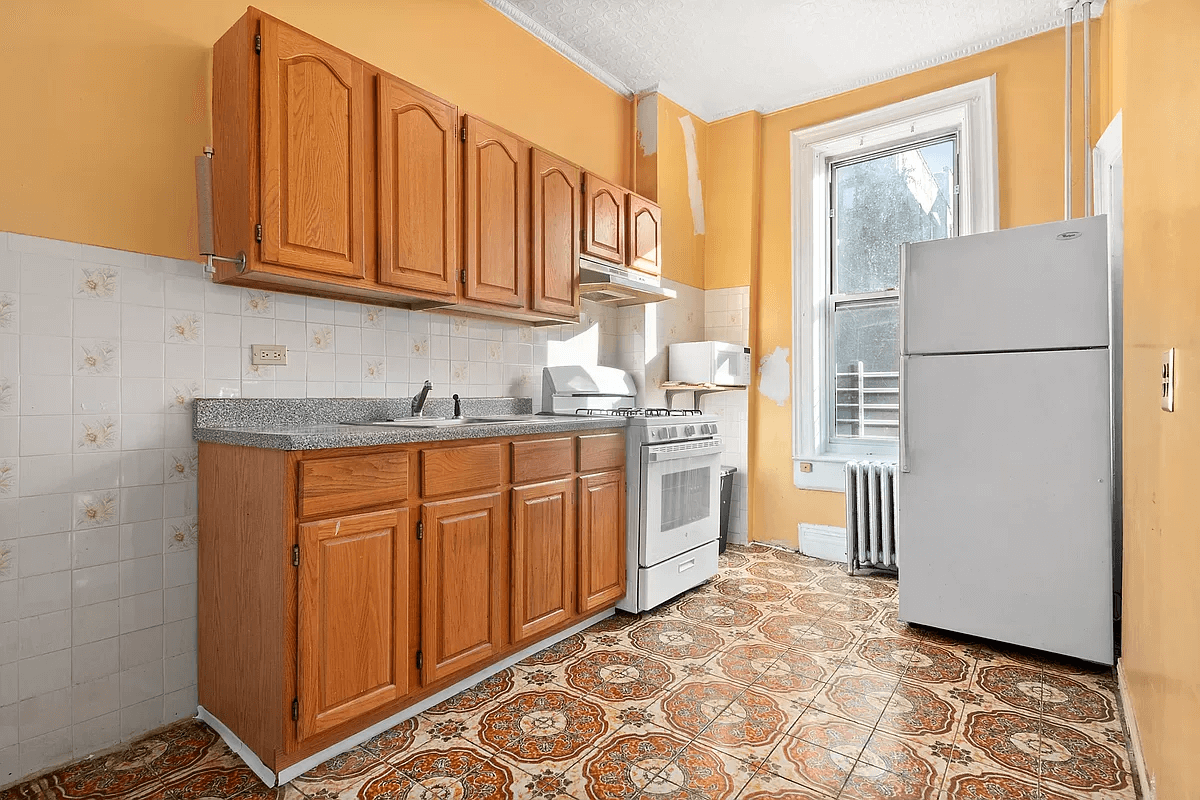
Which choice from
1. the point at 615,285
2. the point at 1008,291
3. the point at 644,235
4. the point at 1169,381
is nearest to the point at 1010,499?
the point at 1008,291

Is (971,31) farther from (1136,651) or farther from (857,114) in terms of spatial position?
(1136,651)

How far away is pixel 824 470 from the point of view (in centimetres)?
414

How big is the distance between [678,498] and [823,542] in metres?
1.49

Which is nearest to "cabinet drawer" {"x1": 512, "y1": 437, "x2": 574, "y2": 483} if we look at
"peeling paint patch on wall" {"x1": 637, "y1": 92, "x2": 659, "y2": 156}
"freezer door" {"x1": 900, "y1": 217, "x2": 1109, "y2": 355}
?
"freezer door" {"x1": 900, "y1": 217, "x2": 1109, "y2": 355}

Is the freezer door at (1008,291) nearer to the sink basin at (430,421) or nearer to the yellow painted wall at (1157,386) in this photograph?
the yellow painted wall at (1157,386)

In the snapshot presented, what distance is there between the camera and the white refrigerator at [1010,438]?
8.02 ft

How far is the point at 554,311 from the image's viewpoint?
3.08m

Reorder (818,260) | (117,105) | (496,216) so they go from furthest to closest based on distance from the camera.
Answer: (818,260) < (496,216) < (117,105)

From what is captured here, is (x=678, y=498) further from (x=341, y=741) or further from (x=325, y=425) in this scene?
(x=341, y=741)

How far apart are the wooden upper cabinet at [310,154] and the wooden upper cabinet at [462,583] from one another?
0.96 m

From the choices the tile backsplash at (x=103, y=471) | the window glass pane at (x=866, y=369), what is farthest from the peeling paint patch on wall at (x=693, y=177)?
the tile backsplash at (x=103, y=471)

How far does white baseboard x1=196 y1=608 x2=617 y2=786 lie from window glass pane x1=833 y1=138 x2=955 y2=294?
10.6ft

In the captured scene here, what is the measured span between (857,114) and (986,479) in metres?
2.63

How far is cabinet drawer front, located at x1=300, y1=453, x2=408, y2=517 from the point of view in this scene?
173cm
